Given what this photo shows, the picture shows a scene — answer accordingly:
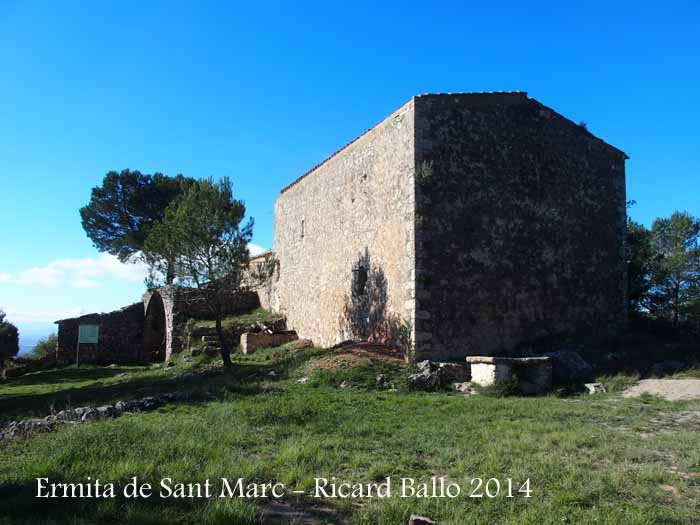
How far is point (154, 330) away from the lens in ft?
84.2

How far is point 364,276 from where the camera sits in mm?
14172

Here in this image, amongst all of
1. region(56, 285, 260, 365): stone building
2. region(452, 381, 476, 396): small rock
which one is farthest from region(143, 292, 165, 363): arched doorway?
region(452, 381, 476, 396): small rock

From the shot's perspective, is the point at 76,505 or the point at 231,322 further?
the point at 231,322

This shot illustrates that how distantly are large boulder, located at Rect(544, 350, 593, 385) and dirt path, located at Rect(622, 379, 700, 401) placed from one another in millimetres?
1059

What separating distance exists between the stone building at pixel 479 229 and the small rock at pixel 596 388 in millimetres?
2437

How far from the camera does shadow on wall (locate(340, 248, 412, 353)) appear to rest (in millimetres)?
12094

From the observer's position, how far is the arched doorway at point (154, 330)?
24911 mm

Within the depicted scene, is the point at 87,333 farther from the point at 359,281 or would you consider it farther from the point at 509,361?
the point at 509,361

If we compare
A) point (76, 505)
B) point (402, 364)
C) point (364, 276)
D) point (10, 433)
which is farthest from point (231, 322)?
point (76, 505)

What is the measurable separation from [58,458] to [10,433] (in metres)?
2.65

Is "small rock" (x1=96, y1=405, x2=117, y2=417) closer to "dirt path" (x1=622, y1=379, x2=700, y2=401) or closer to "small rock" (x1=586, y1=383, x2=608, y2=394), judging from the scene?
"small rock" (x1=586, y1=383, x2=608, y2=394)

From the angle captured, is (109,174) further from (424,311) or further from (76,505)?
(76,505)

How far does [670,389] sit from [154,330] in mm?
22521

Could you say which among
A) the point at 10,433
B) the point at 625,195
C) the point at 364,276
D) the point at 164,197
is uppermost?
the point at 164,197
